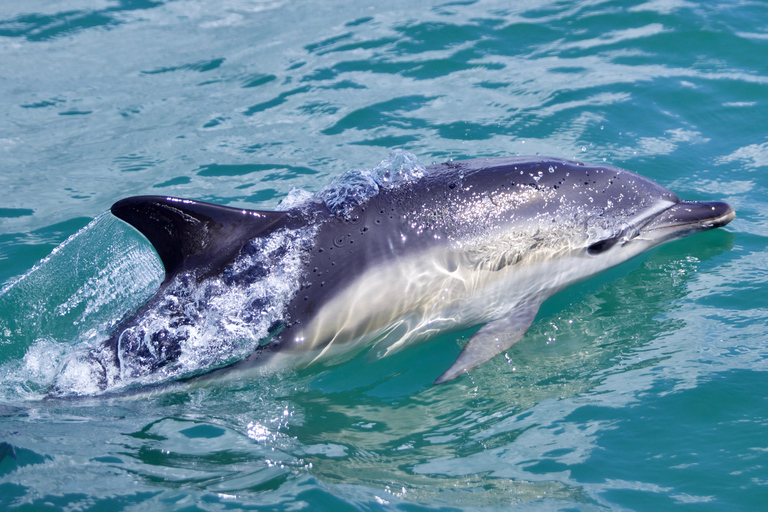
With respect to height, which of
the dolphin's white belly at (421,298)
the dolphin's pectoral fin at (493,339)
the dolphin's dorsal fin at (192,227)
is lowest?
the dolphin's pectoral fin at (493,339)

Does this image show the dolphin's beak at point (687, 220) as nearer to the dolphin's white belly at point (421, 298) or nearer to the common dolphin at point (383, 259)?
the common dolphin at point (383, 259)

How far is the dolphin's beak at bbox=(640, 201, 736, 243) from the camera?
6543mm

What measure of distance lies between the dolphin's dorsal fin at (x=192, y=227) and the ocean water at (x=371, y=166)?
3.19ft

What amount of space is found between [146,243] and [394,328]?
3.08 metres

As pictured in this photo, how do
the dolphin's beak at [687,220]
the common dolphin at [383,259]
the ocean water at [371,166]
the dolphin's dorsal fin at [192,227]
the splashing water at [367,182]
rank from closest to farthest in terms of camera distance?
1. the ocean water at [371,166]
2. the dolphin's dorsal fin at [192,227]
3. the common dolphin at [383,259]
4. the splashing water at [367,182]
5. the dolphin's beak at [687,220]

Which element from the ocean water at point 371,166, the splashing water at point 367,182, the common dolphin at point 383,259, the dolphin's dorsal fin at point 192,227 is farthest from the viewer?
the splashing water at point 367,182

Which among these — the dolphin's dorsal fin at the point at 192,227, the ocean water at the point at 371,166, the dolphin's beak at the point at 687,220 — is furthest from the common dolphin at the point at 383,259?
the dolphin's beak at the point at 687,220

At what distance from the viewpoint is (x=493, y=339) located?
18.9 feet

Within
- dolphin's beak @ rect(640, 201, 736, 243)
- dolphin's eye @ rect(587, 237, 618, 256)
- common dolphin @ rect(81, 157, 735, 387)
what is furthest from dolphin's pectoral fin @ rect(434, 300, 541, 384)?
dolphin's beak @ rect(640, 201, 736, 243)

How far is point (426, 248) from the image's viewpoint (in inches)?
229

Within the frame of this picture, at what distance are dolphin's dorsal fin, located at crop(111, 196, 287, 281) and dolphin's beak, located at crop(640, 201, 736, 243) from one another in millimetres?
3297

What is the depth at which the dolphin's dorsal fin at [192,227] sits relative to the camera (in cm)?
541

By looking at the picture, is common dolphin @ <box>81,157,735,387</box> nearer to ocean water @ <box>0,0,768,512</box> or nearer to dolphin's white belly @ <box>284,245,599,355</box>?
dolphin's white belly @ <box>284,245,599,355</box>

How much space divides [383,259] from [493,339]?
1074mm
